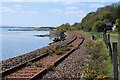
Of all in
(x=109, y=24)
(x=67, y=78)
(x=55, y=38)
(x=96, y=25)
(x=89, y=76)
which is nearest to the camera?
(x=89, y=76)

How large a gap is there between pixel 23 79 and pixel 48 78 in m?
0.85

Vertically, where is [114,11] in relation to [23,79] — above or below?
above

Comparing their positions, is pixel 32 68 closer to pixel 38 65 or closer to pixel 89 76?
pixel 38 65

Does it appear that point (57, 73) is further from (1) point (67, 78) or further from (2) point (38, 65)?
(2) point (38, 65)

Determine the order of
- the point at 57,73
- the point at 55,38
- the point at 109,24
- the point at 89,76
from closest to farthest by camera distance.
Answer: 1. the point at 89,76
2. the point at 57,73
3. the point at 55,38
4. the point at 109,24

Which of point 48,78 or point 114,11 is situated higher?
point 114,11

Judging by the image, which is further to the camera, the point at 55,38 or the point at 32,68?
the point at 55,38

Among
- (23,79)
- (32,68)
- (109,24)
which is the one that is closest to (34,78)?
(23,79)

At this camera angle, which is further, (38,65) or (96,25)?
(96,25)

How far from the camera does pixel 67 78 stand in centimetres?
1142

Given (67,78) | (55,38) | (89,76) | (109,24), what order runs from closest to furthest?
1. (89,76)
2. (67,78)
3. (55,38)
4. (109,24)

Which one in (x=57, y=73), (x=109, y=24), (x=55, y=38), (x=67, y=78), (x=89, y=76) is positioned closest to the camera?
(x=89, y=76)

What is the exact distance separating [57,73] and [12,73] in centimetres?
181

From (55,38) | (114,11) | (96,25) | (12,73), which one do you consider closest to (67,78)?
(12,73)
